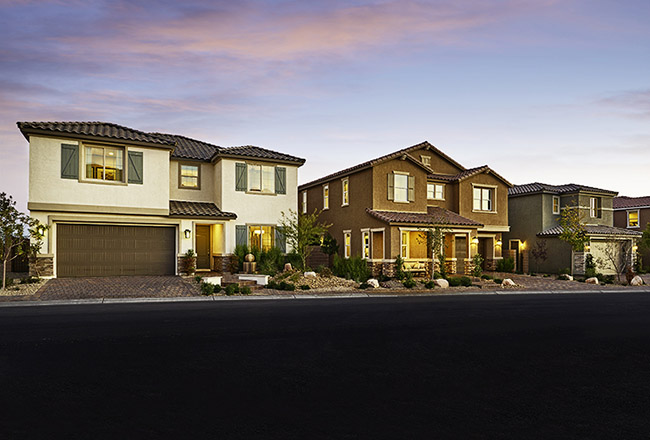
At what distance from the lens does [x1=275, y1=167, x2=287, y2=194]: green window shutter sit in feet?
82.6

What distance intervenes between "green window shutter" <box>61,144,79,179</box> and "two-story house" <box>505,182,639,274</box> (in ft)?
92.8

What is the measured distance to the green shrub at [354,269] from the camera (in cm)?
2162

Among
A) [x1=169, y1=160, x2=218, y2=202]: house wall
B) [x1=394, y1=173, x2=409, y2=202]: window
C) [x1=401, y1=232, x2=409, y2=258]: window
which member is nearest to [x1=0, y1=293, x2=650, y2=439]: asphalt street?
[x1=169, y1=160, x2=218, y2=202]: house wall

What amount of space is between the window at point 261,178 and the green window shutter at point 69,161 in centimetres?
A: 839

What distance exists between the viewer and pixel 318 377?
5.82m

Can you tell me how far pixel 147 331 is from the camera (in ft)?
28.9

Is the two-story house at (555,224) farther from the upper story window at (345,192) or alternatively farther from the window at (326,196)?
the window at (326,196)

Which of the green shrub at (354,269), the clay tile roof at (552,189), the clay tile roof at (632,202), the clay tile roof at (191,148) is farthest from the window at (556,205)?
the clay tile roof at (191,148)

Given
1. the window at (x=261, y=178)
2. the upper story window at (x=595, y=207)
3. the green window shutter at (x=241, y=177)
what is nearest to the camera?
the green window shutter at (x=241, y=177)

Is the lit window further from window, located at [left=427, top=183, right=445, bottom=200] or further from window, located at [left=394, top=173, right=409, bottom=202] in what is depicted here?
window, located at [left=427, top=183, right=445, bottom=200]

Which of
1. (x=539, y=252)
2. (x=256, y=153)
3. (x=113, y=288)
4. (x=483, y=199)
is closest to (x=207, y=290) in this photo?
(x=113, y=288)

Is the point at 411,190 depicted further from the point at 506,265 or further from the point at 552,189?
the point at 552,189

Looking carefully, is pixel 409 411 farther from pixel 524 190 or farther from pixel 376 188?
pixel 524 190
